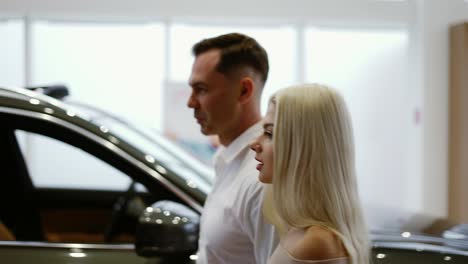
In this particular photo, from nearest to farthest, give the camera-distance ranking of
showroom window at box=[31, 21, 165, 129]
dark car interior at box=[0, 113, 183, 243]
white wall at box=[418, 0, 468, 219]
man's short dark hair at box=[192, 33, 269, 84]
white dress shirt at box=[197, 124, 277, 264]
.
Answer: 1. white dress shirt at box=[197, 124, 277, 264]
2. man's short dark hair at box=[192, 33, 269, 84]
3. dark car interior at box=[0, 113, 183, 243]
4. white wall at box=[418, 0, 468, 219]
5. showroom window at box=[31, 21, 165, 129]

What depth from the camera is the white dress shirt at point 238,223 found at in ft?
6.38

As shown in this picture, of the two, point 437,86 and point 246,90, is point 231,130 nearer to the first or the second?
point 246,90

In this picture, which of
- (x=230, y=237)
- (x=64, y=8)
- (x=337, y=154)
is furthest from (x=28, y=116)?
(x=64, y=8)

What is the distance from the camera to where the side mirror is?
220 cm

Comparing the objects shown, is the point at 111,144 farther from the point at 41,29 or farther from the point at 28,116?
the point at 41,29

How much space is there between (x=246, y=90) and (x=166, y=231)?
474 millimetres

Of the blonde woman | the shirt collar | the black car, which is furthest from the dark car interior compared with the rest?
the blonde woman

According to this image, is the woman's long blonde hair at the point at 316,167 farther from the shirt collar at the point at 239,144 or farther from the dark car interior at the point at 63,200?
the dark car interior at the point at 63,200

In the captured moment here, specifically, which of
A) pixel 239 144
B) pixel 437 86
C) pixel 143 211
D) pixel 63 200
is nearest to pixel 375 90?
pixel 437 86

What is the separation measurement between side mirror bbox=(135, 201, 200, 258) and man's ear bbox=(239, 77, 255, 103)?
1.24ft

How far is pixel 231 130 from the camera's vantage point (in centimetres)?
228

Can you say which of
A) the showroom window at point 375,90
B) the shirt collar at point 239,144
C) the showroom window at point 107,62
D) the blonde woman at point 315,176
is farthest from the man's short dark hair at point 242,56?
the showroom window at point 375,90

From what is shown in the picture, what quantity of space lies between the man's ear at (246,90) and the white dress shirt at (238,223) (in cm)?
16

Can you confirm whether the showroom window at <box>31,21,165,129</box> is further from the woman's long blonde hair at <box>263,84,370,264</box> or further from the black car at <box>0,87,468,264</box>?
the woman's long blonde hair at <box>263,84,370,264</box>
